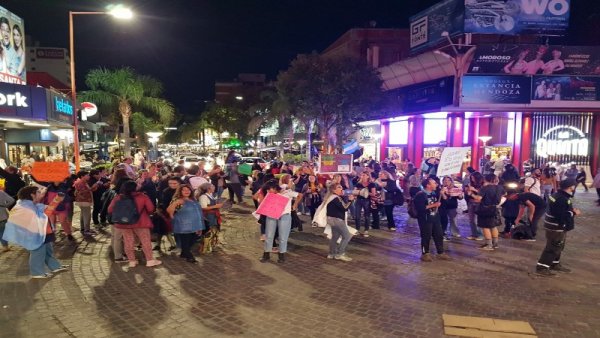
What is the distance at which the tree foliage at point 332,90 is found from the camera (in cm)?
2031

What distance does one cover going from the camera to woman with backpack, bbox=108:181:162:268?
22.6ft

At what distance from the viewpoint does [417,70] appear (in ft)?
76.6

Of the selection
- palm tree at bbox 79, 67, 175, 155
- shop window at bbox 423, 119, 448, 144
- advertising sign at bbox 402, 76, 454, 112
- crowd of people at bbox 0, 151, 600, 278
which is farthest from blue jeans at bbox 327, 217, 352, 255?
palm tree at bbox 79, 67, 175, 155

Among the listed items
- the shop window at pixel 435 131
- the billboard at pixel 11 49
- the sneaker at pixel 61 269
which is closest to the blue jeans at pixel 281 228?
the sneaker at pixel 61 269

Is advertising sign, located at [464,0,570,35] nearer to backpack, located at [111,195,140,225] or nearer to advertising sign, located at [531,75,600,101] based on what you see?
advertising sign, located at [531,75,600,101]

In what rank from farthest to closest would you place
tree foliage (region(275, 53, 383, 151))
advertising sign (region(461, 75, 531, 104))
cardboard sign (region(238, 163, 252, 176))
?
tree foliage (region(275, 53, 383, 151)), advertising sign (region(461, 75, 531, 104)), cardboard sign (region(238, 163, 252, 176))

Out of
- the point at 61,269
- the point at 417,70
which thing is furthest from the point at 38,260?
the point at 417,70

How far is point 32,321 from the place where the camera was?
5094mm

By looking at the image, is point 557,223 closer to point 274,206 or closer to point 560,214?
point 560,214

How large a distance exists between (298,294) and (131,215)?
10.1ft

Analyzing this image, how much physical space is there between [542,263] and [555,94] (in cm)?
1653

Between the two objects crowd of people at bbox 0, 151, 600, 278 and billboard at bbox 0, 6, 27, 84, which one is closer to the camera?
crowd of people at bbox 0, 151, 600, 278

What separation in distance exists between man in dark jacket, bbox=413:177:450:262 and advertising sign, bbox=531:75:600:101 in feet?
51.3

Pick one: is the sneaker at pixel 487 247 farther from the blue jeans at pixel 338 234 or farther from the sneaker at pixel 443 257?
the blue jeans at pixel 338 234
